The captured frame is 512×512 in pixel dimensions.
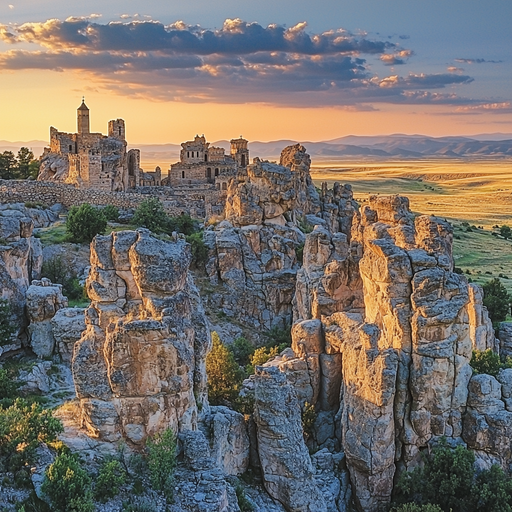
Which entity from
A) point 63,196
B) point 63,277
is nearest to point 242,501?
point 63,277

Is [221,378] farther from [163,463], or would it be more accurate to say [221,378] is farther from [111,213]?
[111,213]

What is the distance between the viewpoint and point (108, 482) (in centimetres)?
1967

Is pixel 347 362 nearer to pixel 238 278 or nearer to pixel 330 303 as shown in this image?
pixel 330 303

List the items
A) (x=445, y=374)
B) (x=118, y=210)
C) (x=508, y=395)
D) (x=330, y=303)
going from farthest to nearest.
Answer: (x=118, y=210) < (x=330, y=303) < (x=508, y=395) < (x=445, y=374)

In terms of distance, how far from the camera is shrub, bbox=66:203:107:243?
51.4 m

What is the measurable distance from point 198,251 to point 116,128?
122 ft

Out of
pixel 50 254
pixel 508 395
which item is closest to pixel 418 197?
pixel 50 254

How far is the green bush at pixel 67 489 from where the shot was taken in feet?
60.2

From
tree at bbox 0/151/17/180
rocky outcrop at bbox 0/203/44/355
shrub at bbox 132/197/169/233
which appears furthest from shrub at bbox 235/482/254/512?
tree at bbox 0/151/17/180

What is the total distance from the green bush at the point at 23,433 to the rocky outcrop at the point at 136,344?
133 centimetres

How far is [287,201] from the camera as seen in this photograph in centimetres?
5641

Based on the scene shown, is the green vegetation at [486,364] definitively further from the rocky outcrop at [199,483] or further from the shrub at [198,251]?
the shrub at [198,251]

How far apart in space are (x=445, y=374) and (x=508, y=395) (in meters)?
3.78

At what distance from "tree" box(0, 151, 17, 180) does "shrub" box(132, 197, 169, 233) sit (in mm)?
27541
